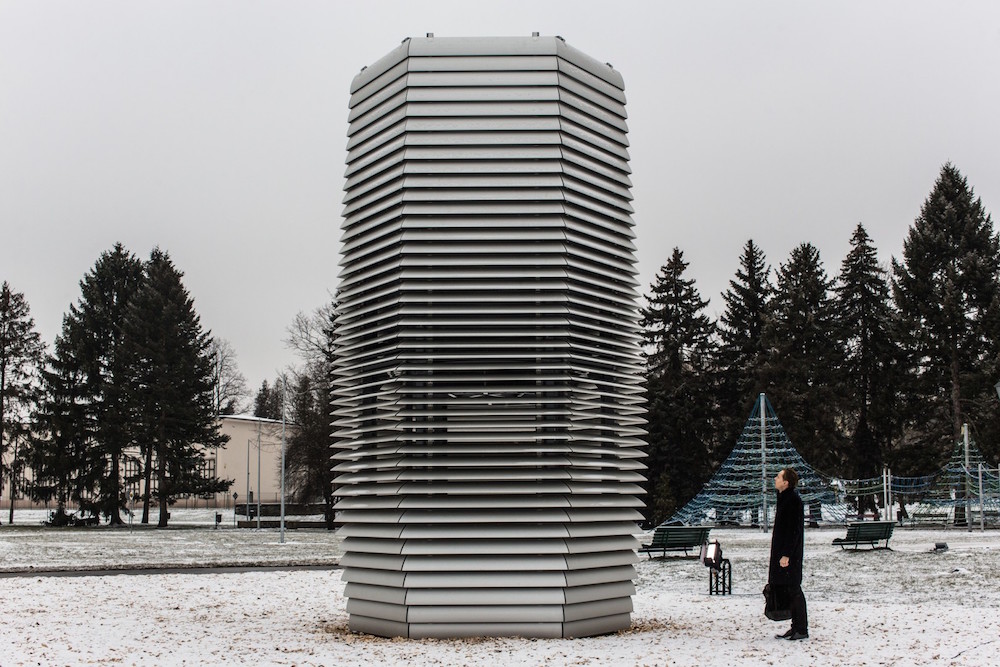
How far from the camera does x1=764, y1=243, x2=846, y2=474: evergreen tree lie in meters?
48.0

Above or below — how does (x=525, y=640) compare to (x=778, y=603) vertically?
below

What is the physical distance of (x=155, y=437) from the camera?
156ft

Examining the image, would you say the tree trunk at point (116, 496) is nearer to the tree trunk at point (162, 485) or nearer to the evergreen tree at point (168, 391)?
the evergreen tree at point (168, 391)

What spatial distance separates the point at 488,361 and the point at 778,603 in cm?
363

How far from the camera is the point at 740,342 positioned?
5325 cm

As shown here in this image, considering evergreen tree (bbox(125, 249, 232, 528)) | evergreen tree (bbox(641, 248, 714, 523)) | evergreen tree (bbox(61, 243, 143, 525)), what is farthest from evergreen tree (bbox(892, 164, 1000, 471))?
evergreen tree (bbox(61, 243, 143, 525))

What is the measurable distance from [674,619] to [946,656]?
10.9 ft

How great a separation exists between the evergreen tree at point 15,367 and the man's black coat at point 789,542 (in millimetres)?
45383

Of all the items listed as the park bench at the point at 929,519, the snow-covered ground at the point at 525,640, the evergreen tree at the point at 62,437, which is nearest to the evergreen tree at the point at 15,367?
the evergreen tree at the point at 62,437

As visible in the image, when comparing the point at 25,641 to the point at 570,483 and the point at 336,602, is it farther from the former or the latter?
the point at 570,483

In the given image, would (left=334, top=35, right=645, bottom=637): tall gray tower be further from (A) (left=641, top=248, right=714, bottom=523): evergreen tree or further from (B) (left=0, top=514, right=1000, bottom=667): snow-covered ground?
(A) (left=641, top=248, right=714, bottom=523): evergreen tree

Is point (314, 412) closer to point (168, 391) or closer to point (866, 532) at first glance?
point (168, 391)

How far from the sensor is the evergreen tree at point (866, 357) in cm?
4938

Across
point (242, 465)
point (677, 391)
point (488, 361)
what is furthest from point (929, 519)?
point (242, 465)
